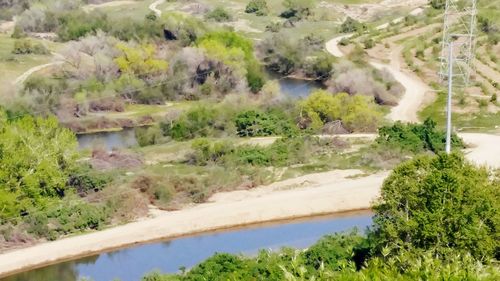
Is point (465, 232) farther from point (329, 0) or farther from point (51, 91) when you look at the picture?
point (329, 0)

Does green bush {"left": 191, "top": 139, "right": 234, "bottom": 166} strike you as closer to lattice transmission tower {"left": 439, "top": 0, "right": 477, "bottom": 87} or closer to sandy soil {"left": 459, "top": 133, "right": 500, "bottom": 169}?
lattice transmission tower {"left": 439, "top": 0, "right": 477, "bottom": 87}

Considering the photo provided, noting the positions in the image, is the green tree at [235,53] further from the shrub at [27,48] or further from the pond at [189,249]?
the pond at [189,249]

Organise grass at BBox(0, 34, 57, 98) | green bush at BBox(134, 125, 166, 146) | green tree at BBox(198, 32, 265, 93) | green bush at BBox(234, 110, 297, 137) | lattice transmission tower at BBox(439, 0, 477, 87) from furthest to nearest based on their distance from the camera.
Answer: grass at BBox(0, 34, 57, 98), green tree at BBox(198, 32, 265, 93), green bush at BBox(134, 125, 166, 146), green bush at BBox(234, 110, 297, 137), lattice transmission tower at BBox(439, 0, 477, 87)

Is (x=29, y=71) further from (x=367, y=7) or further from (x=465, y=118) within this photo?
(x=367, y=7)

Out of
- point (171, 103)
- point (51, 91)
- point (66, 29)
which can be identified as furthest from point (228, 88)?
point (66, 29)

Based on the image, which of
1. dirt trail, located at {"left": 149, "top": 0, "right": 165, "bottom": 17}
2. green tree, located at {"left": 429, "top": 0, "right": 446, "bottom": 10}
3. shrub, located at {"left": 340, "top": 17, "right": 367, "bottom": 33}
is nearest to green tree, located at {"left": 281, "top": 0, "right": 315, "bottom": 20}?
shrub, located at {"left": 340, "top": 17, "right": 367, "bottom": 33}

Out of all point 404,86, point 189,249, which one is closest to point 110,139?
point 189,249

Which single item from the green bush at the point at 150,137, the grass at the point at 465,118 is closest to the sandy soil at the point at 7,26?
the green bush at the point at 150,137
